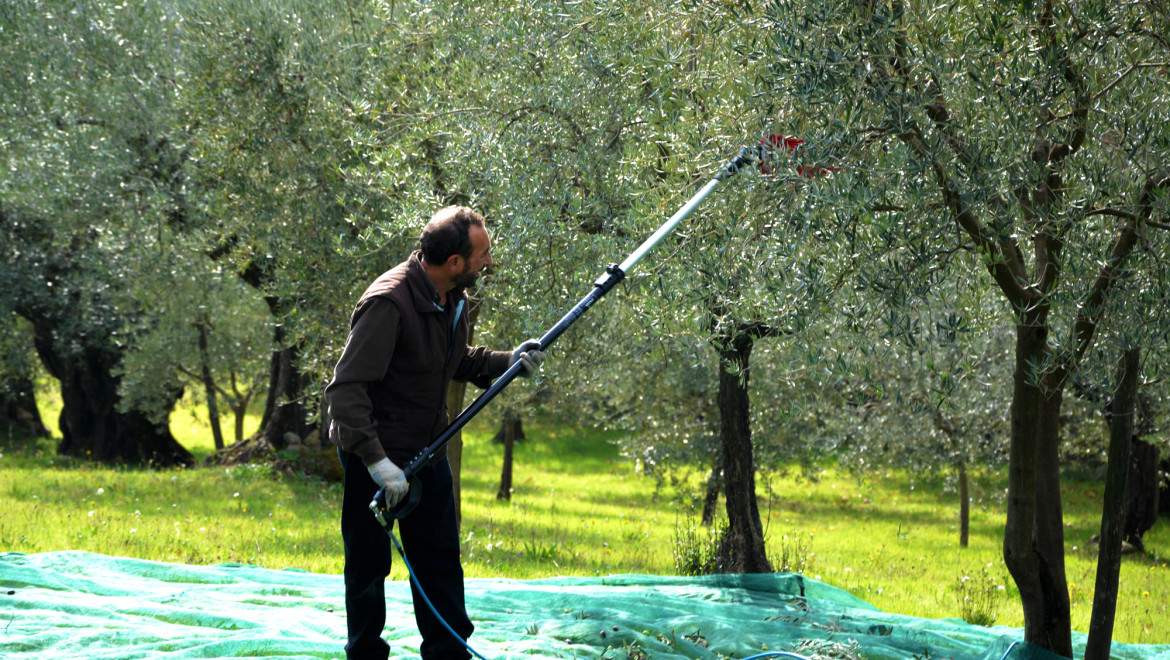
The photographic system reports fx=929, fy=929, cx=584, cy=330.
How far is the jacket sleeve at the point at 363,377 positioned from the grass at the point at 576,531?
12.4ft

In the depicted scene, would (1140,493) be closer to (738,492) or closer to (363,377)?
(738,492)

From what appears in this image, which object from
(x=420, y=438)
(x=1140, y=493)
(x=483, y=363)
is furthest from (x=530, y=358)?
(x=1140, y=493)

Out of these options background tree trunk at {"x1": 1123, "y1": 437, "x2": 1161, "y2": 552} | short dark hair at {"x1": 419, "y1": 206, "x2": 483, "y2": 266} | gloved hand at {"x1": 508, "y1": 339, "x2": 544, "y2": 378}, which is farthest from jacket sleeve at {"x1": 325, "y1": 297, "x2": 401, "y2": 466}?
background tree trunk at {"x1": 1123, "y1": 437, "x2": 1161, "y2": 552}

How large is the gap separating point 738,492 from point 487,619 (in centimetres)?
281

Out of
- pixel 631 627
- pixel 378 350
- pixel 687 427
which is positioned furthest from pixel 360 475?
pixel 687 427

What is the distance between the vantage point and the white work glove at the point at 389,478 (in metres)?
4.02

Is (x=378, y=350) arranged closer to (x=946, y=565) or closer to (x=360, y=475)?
(x=360, y=475)

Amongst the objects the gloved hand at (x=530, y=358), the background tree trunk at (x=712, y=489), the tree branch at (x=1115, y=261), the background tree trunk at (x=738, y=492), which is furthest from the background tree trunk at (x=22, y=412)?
the tree branch at (x=1115, y=261)

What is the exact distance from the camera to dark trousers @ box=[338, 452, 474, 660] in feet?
14.3

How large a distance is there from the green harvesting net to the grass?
1.26m

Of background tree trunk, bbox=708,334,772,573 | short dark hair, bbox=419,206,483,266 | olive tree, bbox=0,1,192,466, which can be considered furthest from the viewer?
olive tree, bbox=0,1,192,466

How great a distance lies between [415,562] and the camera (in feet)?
14.5

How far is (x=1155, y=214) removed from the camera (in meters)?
4.41

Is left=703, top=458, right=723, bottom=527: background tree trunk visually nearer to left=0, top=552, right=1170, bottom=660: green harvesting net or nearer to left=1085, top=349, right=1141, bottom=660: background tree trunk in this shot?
left=0, top=552, right=1170, bottom=660: green harvesting net
